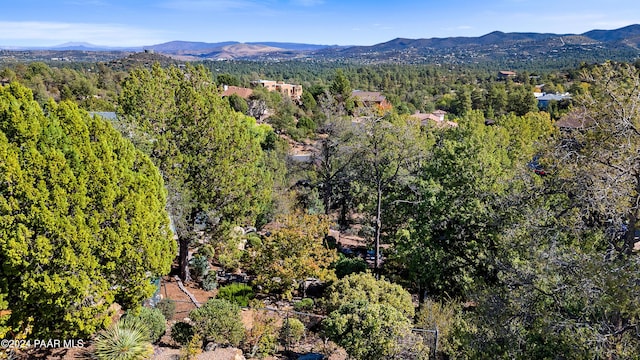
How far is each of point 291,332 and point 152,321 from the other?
13.7 ft

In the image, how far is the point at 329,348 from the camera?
13500mm

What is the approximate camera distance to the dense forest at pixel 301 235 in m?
8.42

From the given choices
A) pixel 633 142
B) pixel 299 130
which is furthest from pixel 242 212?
pixel 299 130

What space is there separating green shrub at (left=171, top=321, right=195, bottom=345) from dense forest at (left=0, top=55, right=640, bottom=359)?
40 mm

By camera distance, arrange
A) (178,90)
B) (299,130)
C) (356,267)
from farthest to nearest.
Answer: (299,130), (356,267), (178,90)

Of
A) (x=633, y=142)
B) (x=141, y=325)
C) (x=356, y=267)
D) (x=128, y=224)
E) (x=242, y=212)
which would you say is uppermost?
(x=633, y=142)

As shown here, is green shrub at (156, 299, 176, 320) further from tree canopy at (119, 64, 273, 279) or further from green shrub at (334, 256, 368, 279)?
green shrub at (334, 256, 368, 279)

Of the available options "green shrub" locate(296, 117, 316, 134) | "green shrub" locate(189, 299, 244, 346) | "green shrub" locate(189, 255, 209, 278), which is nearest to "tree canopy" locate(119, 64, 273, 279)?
"green shrub" locate(189, 255, 209, 278)

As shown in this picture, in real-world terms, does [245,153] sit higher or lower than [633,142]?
lower

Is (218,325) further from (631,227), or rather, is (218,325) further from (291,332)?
(631,227)

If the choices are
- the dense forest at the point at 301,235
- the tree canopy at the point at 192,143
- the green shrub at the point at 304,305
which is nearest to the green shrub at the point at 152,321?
the dense forest at the point at 301,235

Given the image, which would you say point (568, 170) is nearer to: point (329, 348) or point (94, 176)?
point (329, 348)

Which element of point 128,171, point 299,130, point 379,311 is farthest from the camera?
point 299,130

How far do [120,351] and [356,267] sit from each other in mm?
11664
